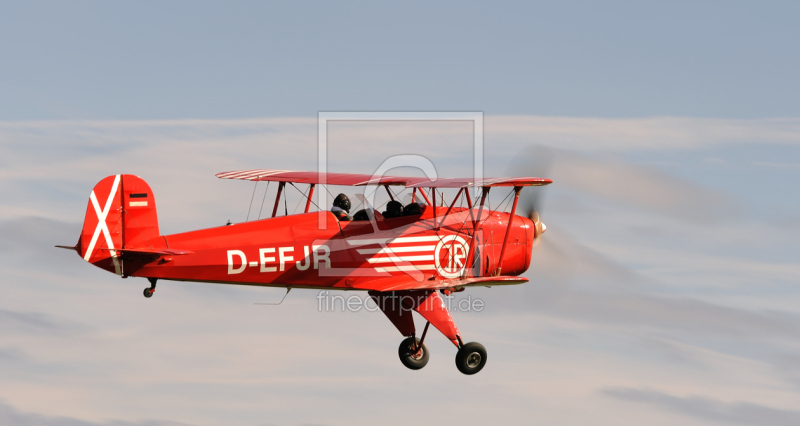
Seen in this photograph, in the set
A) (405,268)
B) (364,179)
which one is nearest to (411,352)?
(405,268)

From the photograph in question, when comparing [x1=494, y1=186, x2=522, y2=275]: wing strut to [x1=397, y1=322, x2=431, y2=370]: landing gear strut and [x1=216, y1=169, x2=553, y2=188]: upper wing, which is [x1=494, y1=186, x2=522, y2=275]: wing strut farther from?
[x1=397, y1=322, x2=431, y2=370]: landing gear strut

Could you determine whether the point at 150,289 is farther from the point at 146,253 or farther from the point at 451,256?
the point at 451,256

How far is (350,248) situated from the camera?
63.8 ft

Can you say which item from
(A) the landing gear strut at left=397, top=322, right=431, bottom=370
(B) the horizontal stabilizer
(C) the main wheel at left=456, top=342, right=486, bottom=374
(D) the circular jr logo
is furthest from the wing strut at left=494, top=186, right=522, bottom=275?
(B) the horizontal stabilizer

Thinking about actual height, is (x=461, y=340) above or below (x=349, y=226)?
below

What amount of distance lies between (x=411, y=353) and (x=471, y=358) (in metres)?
1.41

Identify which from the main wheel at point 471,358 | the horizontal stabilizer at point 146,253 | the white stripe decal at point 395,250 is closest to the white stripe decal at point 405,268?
the white stripe decal at point 395,250

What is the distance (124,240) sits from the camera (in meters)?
18.0

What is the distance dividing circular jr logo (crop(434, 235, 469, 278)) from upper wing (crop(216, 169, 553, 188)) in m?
1.35

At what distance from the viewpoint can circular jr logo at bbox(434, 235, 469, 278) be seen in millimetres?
20062

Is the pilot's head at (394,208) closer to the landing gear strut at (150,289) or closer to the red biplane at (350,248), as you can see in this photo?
the red biplane at (350,248)

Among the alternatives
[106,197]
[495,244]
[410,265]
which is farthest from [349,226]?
[106,197]

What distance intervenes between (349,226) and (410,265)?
1326mm

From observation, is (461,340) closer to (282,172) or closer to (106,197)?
(282,172)
